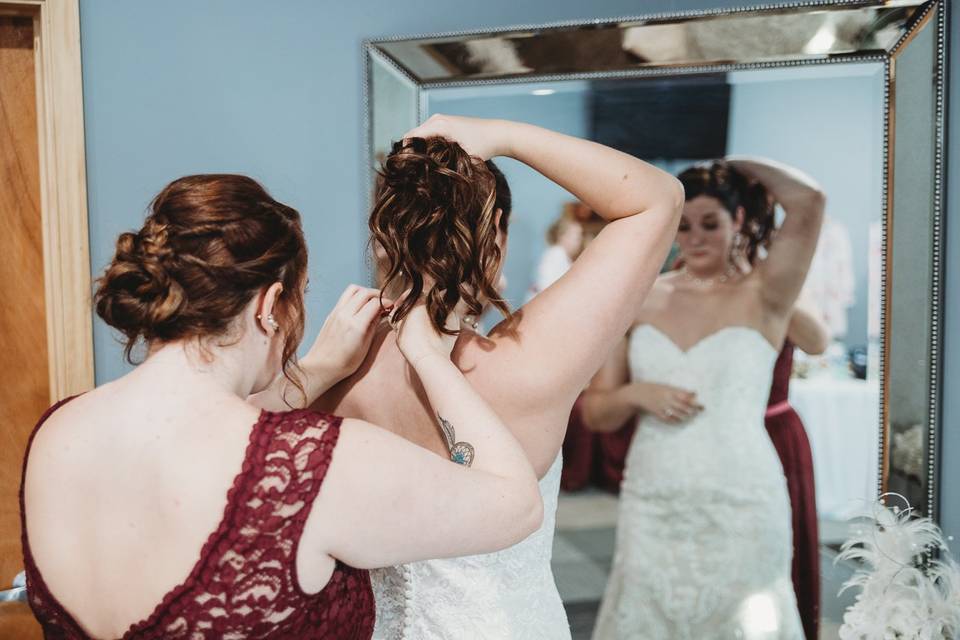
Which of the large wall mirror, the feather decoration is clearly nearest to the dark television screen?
the large wall mirror

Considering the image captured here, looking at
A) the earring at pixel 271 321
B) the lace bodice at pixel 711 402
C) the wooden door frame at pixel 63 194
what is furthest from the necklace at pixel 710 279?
the wooden door frame at pixel 63 194

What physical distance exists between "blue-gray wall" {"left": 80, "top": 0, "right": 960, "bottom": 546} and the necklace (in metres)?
0.62

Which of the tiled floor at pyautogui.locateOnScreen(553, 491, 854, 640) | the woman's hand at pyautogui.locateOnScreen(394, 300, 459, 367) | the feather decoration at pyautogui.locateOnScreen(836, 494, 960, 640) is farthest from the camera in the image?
the tiled floor at pyautogui.locateOnScreen(553, 491, 854, 640)

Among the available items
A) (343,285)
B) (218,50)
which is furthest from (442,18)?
(343,285)

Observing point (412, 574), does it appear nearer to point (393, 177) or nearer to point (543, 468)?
point (543, 468)

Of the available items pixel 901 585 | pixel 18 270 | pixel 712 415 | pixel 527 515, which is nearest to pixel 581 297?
pixel 527 515

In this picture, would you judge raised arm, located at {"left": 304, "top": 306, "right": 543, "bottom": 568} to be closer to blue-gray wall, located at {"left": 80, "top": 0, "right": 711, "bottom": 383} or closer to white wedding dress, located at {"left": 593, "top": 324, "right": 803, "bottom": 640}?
white wedding dress, located at {"left": 593, "top": 324, "right": 803, "bottom": 640}

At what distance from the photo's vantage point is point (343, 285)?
1.96 m

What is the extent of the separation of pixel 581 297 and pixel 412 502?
0.46 metres

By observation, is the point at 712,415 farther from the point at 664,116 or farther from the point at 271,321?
the point at 271,321

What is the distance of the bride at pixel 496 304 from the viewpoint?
120 cm

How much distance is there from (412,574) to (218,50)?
4.21 ft

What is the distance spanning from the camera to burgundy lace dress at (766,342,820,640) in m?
1.73

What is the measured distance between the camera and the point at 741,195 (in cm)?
172
